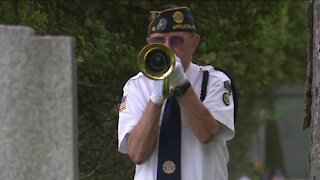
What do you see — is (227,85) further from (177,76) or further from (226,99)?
(177,76)

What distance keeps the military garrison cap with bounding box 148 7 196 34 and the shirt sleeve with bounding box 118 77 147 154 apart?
0.28 metres

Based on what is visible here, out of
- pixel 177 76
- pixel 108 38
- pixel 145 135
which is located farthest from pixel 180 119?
pixel 108 38

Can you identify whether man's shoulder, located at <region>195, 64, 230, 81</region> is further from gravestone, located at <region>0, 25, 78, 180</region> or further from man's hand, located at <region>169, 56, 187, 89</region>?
gravestone, located at <region>0, 25, 78, 180</region>

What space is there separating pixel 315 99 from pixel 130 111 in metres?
1.20

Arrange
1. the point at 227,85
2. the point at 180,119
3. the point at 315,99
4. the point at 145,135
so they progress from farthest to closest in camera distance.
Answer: the point at 315,99 → the point at 227,85 → the point at 180,119 → the point at 145,135

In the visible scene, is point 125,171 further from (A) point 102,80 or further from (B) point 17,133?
(B) point 17,133

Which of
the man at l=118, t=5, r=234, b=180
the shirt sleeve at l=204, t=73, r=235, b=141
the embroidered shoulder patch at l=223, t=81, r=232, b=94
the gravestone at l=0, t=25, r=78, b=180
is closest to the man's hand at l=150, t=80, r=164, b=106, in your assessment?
the man at l=118, t=5, r=234, b=180

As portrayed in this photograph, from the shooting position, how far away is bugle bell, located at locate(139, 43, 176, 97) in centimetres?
339

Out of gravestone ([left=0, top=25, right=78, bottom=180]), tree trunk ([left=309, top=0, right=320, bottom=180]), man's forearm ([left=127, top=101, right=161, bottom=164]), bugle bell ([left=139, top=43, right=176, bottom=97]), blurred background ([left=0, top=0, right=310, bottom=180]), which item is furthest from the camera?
blurred background ([left=0, top=0, right=310, bottom=180])

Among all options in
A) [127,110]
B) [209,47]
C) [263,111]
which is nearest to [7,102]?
[127,110]

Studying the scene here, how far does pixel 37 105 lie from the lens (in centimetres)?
278

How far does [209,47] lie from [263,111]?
959 centimetres

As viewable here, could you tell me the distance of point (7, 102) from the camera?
280 centimetres

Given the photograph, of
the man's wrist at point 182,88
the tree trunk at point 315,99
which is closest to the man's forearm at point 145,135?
the man's wrist at point 182,88
